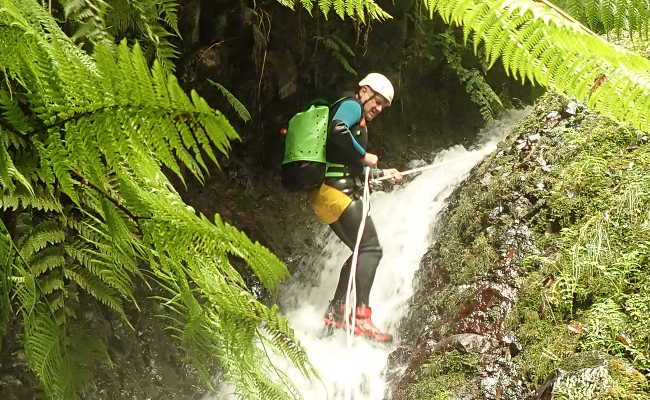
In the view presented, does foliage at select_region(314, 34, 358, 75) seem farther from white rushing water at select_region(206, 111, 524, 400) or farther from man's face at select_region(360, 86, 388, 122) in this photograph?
white rushing water at select_region(206, 111, 524, 400)

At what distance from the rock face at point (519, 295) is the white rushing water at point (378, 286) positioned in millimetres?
241

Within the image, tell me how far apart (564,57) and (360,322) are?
327cm

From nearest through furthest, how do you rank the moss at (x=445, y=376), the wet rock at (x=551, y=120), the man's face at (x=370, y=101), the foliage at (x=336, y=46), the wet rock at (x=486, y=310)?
the moss at (x=445, y=376), the wet rock at (x=486, y=310), the man's face at (x=370, y=101), the wet rock at (x=551, y=120), the foliage at (x=336, y=46)

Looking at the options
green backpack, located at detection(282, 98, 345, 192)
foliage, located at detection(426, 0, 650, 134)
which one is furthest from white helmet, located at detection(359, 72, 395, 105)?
foliage, located at detection(426, 0, 650, 134)

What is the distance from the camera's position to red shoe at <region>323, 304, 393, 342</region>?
3883 mm

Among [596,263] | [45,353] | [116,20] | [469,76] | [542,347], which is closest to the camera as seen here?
[45,353]

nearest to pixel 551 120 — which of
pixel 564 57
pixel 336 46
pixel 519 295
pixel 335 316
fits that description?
pixel 519 295

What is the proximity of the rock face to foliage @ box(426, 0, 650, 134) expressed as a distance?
165cm

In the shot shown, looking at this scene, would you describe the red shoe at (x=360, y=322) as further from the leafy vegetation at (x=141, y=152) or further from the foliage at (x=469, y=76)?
the foliage at (x=469, y=76)

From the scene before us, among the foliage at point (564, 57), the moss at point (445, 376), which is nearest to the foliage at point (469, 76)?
the moss at point (445, 376)

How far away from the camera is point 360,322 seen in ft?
13.0

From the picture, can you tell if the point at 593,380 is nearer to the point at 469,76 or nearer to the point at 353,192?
the point at 353,192

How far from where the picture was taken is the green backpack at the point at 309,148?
396 centimetres

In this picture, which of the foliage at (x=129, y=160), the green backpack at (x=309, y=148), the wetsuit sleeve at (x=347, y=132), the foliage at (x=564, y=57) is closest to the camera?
the foliage at (x=129, y=160)
